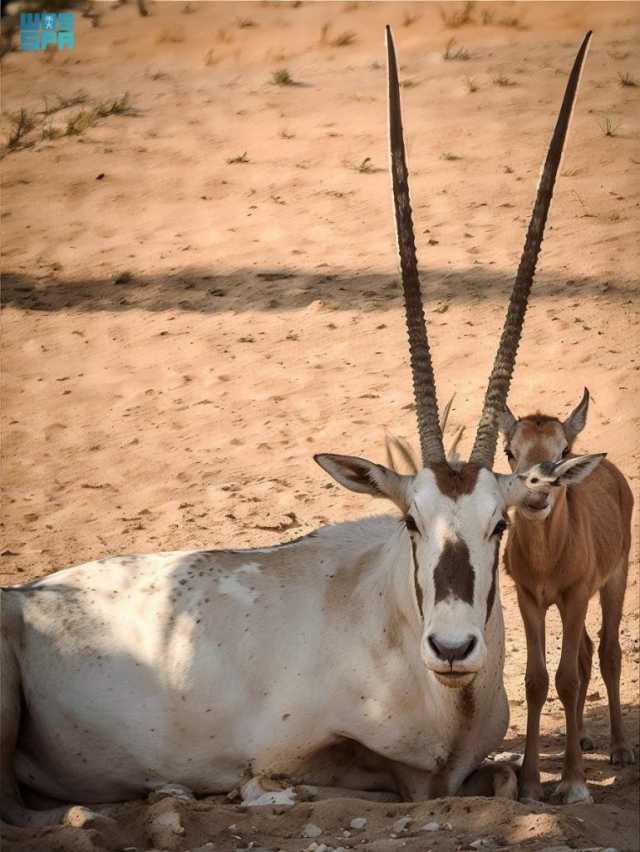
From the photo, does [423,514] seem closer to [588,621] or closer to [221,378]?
[588,621]

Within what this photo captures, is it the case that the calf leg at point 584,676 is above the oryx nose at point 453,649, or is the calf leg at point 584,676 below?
below

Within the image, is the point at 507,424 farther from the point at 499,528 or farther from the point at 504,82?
the point at 504,82

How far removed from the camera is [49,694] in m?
6.45

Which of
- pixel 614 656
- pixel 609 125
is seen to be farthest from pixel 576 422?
pixel 609 125

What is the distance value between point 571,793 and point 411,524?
1340mm

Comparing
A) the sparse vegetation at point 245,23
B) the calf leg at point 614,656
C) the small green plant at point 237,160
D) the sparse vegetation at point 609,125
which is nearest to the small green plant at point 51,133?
the small green plant at point 237,160

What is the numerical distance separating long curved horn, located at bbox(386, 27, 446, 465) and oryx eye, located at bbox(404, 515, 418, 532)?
33cm

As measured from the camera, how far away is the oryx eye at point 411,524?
5.74 metres

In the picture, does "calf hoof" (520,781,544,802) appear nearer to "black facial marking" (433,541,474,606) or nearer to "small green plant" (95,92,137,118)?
"black facial marking" (433,541,474,606)

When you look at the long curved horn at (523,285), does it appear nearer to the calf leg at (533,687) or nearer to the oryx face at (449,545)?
the oryx face at (449,545)

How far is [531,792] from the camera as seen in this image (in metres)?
6.18

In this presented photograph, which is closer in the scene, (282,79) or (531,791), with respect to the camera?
(531,791)

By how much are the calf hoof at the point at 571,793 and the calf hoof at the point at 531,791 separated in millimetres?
66

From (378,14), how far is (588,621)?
14956 millimetres
